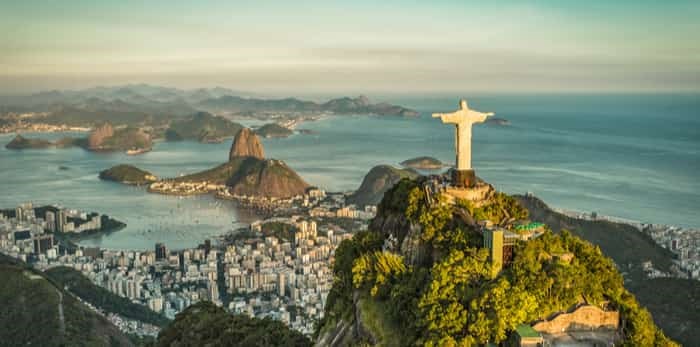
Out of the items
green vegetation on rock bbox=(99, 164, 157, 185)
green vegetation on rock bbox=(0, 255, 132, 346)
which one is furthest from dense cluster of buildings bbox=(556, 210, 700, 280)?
green vegetation on rock bbox=(99, 164, 157, 185)

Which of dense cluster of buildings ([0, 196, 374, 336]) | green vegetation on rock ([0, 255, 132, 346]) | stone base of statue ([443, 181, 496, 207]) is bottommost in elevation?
dense cluster of buildings ([0, 196, 374, 336])

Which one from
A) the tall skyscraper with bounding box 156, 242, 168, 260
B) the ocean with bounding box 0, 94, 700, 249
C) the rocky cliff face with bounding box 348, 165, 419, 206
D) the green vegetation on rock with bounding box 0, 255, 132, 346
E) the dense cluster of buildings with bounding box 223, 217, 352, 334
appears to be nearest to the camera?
the green vegetation on rock with bounding box 0, 255, 132, 346

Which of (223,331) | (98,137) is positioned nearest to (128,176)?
(98,137)

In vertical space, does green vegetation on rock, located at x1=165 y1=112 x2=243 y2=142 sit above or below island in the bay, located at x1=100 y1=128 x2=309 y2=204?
above

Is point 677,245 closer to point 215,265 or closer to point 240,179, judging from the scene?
point 215,265

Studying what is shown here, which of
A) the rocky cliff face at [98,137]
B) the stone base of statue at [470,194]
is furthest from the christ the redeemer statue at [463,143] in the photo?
the rocky cliff face at [98,137]

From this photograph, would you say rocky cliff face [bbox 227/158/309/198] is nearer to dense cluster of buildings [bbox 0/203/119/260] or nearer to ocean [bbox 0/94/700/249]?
ocean [bbox 0/94/700/249]

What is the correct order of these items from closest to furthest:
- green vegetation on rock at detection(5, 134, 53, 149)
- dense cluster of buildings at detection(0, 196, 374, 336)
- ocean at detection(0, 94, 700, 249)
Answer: dense cluster of buildings at detection(0, 196, 374, 336)
ocean at detection(0, 94, 700, 249)
green vegetation on rock at detection(5, 134, 53, 149)

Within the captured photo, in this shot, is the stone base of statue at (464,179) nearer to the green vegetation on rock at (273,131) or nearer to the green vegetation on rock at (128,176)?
the green vegetation on rock at (128,176)
